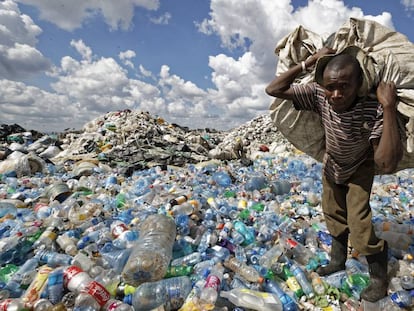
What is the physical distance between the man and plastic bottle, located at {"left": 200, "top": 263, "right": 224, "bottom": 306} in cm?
92

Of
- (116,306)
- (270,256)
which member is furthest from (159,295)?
(270,256)

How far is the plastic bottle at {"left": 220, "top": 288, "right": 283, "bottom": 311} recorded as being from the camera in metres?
1.98

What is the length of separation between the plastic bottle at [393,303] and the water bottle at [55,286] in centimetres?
215

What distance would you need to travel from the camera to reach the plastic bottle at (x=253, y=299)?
1.98 meters

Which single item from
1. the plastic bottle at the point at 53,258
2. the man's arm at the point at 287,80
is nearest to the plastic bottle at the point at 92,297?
the plastic bottle at the point at 53,258

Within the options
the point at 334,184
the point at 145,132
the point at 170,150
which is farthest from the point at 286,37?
the point at 145,132

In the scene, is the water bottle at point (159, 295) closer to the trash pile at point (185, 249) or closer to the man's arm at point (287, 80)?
the trash pile at point (185, 249)

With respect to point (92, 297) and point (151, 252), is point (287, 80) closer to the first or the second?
point (151, 252)

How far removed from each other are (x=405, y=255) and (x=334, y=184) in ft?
3.41

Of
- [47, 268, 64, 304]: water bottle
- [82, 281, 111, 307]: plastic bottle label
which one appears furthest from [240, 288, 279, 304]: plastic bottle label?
[47, 268, 64, 304]: water bottle

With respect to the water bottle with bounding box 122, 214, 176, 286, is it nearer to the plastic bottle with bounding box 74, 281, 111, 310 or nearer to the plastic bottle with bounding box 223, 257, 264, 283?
the plastic bottle with bounding box 74, 281, 111, 310

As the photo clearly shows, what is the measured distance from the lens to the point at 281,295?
215 centimetres

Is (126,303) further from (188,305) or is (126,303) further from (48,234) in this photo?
(48,234)

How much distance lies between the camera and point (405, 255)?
263 centimetres
